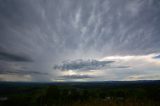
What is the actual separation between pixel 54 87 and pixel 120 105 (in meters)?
4.85

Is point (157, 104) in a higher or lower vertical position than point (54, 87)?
lower

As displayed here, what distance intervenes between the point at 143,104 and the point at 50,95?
17.0 ft

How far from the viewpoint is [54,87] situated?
31.9 feet

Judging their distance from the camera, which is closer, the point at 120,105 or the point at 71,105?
the point at 120,105

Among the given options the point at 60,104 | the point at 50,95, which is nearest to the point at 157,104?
the point at 60,104

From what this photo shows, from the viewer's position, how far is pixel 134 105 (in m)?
5.91

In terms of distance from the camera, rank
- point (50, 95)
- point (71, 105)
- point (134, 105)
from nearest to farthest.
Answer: point (134, 105)
point (71, 105)
point (50, 95)

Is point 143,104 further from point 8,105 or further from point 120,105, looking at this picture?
point 8,105

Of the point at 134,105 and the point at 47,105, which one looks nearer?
the point at 134,105

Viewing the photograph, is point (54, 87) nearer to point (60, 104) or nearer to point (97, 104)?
point (60, 104)

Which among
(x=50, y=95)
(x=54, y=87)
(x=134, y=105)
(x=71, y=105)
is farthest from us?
(x=54, y=87)

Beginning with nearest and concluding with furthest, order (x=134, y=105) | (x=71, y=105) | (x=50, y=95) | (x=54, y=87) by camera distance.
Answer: (x=134, y=105) < (x=71, y=105) < (x=50, y=95) < (x=54, y=87)

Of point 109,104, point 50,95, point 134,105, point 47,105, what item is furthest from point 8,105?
point 134,105

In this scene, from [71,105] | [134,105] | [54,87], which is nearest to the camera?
[134,105]
